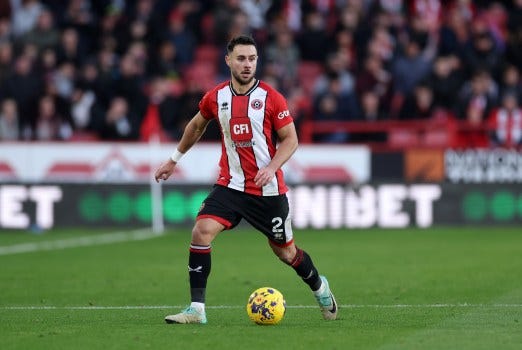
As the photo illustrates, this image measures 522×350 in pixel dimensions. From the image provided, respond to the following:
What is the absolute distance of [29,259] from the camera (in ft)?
57.2

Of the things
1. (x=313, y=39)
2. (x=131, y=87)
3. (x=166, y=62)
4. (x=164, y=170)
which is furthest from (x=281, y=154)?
(x=313, y=39)

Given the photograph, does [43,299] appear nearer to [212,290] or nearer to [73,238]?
[212,290]

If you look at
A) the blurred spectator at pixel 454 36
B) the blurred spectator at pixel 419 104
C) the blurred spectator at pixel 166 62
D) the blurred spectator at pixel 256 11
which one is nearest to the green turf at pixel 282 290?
the blurred spectator at pixel 419 104

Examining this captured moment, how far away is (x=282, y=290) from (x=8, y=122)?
487 inches

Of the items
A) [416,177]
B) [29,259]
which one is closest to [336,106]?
[416,177]

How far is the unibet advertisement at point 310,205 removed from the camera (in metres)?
22.4

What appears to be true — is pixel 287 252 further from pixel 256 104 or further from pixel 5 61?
pixel 5 61

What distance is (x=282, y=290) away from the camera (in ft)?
43.8

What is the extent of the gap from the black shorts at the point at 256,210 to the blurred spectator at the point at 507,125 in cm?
1306

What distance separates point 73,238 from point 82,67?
20.1 ft

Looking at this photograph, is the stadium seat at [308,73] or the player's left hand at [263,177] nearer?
the player's left hand at [263,177]

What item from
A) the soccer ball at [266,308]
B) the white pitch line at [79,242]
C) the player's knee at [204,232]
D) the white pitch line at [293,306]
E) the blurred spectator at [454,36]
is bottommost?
the white pitch line at [79,242]

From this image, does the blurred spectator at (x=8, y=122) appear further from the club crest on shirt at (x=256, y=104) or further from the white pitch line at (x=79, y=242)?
the club crest on shirt at (x=256, y=104)

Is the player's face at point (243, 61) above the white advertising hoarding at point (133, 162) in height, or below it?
above
